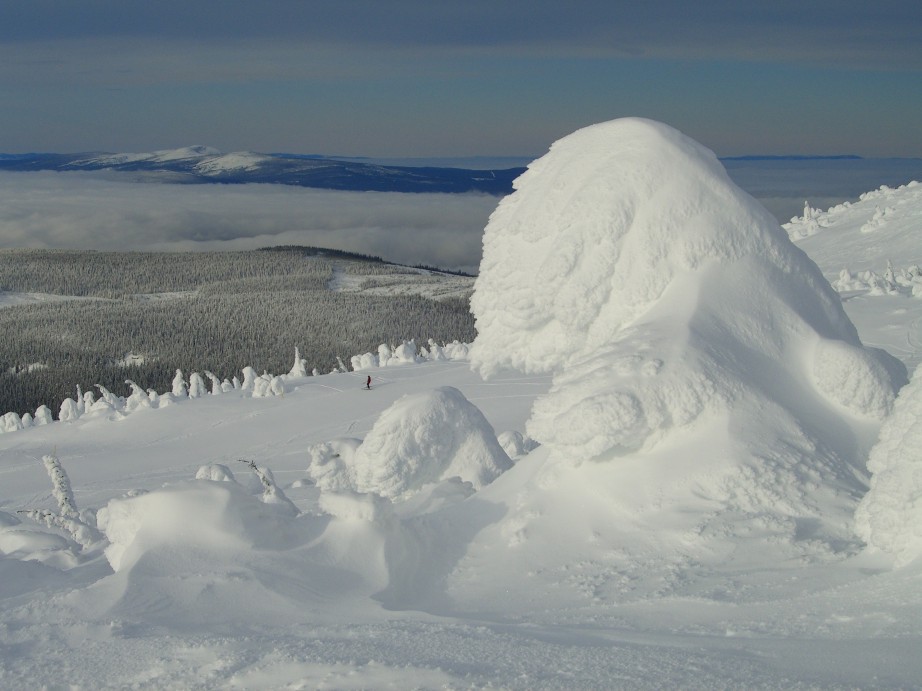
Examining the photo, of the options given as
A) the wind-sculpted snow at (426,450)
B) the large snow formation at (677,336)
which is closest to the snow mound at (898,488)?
the large snow formation at (677,336)

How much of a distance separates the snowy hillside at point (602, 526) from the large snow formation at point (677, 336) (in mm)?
30

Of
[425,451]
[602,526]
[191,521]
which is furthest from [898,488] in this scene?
[425,451]

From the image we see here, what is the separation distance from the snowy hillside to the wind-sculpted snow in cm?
488

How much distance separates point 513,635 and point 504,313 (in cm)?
538

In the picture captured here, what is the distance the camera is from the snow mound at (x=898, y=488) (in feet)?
29.0

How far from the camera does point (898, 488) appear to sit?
29.7ft

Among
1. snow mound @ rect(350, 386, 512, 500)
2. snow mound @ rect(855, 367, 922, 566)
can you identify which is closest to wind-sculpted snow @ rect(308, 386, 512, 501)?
snow mound @ rect(350, 386, 512, 500)

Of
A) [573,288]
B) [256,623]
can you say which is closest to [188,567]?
[256,623]

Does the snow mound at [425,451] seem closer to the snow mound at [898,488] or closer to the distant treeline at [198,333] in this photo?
the snow mound at [898,488]

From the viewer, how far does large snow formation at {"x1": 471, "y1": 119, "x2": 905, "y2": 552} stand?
34.0 feet

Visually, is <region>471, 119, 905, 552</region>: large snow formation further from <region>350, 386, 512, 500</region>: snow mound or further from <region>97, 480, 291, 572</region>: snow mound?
<region>350, 386, 512, 500</region>: snow mound

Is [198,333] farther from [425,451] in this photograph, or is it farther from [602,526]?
[602,526]

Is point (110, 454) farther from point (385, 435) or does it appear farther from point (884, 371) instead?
point (884, 371)

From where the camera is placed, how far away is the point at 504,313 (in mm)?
12656
